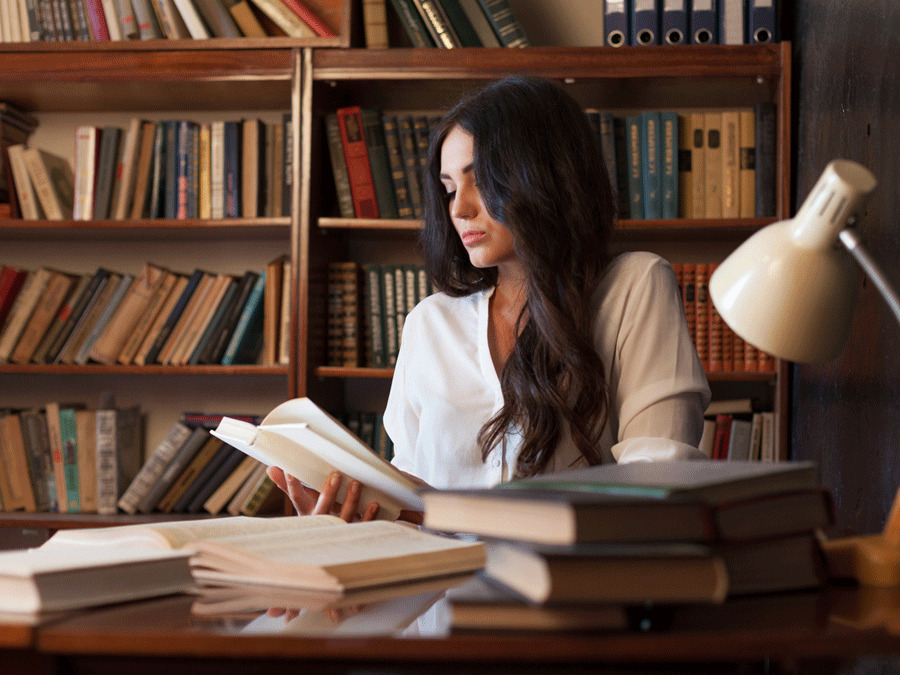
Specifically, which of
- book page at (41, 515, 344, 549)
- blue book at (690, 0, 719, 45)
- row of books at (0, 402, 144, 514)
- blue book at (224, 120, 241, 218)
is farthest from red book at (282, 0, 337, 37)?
book page at (41, 515, 344, 549)

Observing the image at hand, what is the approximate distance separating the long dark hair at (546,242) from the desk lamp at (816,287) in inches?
25.5

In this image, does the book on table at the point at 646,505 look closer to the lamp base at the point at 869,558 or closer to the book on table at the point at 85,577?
the lamp base at the point at 869,558

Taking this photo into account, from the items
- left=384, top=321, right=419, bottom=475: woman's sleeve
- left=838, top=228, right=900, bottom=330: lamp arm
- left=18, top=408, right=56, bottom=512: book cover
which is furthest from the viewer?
left=18, top=408, right=56, bottom=512: book cover

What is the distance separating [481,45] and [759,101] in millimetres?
815

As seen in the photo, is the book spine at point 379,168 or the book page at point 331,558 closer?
the book page at point 331,558

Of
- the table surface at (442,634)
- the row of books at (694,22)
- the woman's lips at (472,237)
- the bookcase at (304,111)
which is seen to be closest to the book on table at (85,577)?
the table surface at (442,634)

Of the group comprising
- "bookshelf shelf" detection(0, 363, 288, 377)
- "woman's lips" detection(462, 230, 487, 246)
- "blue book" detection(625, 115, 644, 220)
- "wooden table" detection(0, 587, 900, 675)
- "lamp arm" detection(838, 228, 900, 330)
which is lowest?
"bookshelf shelf" detection(0, 363, 288, 377)

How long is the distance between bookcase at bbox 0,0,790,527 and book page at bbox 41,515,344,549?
1317mm

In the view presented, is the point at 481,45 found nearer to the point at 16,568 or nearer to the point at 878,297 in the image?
the point at 878,297

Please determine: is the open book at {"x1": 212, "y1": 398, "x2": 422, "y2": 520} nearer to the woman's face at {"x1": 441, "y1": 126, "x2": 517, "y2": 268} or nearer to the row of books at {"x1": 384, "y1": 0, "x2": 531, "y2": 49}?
the woman's face at {"x1": 441, "y1": 126, "x2": 517, "y2": 268}

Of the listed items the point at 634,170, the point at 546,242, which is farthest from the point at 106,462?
the point at 634,170

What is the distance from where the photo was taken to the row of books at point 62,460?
7.77 feet

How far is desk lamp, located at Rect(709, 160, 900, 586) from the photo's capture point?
0.65m

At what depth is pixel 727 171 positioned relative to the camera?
2223 mm
